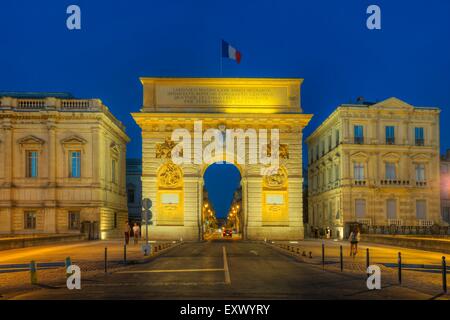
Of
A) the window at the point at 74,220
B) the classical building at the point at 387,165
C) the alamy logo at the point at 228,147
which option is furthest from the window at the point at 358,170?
the window at the point at 74,220

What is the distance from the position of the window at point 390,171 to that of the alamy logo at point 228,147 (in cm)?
1542

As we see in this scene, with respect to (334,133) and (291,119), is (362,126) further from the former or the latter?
(291,119)

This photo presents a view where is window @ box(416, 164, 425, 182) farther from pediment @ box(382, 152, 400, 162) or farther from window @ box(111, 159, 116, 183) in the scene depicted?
window @ box(111, 159, 116, 183)

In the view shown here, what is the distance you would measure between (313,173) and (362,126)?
19.2 meters

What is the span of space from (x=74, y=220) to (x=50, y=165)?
570 cm

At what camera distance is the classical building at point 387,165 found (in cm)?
6244

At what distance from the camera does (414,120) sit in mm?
63594

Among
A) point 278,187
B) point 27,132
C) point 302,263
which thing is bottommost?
point 302,263

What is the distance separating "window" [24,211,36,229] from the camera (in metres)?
55.7

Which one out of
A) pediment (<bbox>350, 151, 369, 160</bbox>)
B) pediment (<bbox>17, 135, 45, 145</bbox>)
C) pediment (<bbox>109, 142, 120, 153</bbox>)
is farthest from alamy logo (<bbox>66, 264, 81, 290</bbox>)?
pediment (<bbox>350, 151, 369, 160</bbox>)

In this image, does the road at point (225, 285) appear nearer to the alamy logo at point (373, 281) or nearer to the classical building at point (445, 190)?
the alamy logo at point (373, 281)

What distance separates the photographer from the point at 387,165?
2500 inches

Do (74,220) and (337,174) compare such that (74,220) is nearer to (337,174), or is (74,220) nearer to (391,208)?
(337,174)
